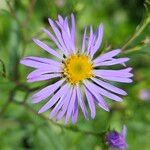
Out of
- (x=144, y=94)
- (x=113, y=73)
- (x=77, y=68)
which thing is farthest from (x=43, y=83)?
(x=144, y=94)

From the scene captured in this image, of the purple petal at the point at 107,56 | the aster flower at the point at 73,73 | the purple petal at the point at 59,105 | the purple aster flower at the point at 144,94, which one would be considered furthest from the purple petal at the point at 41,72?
the purple aster flower at the point at 144,94

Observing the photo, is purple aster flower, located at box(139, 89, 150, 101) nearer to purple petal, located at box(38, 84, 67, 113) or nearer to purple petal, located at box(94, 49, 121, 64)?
purple petal, located at box(94, 49, 121, 64)

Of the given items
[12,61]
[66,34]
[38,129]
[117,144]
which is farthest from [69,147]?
[66,34]

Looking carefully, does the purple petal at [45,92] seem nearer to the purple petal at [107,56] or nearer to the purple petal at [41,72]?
the purple petal at [41,72]

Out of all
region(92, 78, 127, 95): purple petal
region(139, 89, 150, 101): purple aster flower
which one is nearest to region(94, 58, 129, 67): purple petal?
region(92, 78, 127, 95): purple petal

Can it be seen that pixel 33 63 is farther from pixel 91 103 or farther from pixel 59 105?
pixel 91 103

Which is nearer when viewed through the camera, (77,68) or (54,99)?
(54,99)
